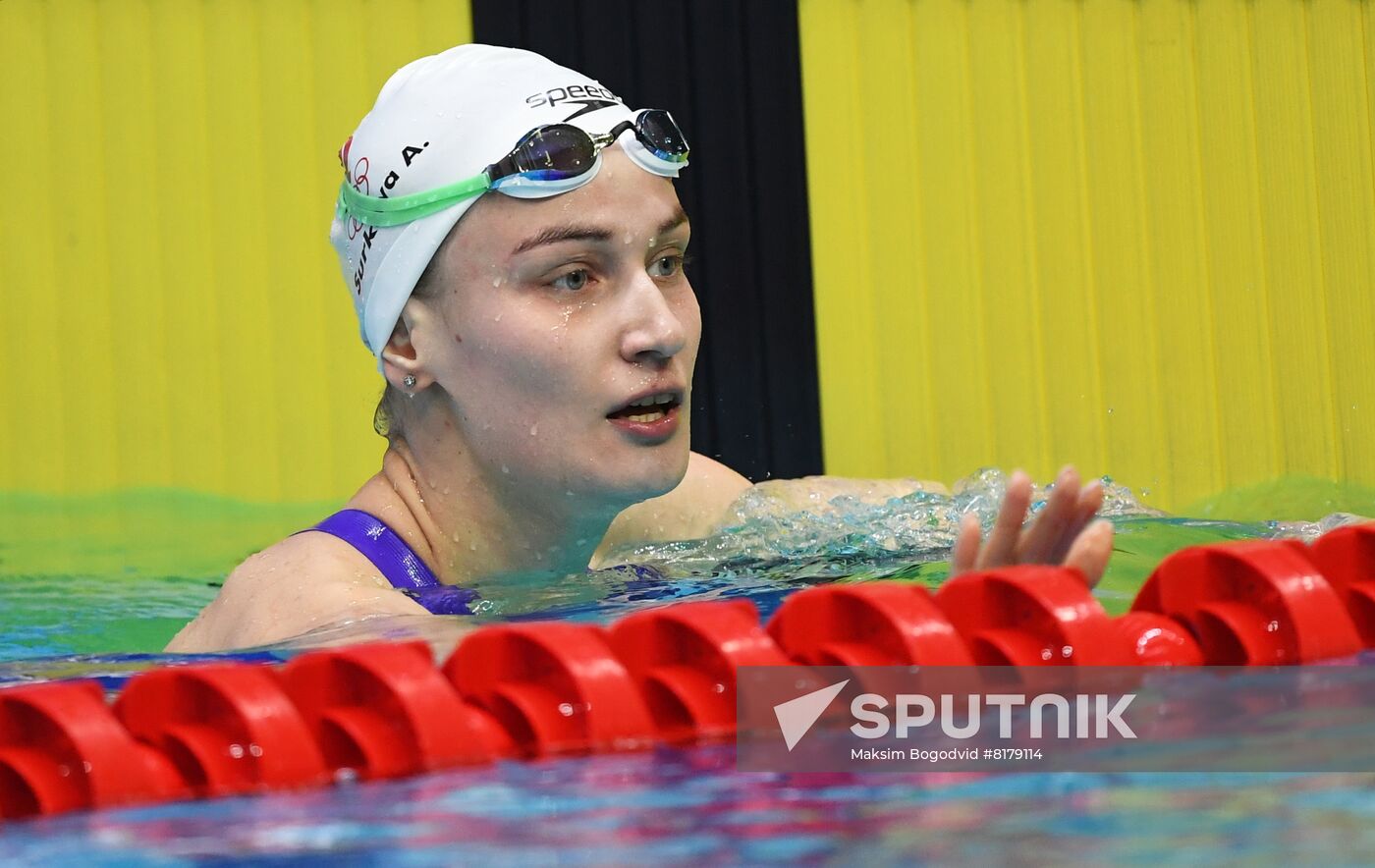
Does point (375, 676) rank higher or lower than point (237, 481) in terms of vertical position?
higher

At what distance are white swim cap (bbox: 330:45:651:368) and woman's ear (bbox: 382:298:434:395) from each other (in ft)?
0.06

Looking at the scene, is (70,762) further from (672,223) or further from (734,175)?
(734,175)

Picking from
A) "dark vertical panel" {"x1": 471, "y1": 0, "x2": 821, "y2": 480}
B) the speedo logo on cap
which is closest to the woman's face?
the speedo logo on cap

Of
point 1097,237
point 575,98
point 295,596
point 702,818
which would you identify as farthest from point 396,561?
point 1097,237

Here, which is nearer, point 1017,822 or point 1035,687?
point 1017,822

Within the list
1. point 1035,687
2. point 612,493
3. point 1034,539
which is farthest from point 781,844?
point 612,493

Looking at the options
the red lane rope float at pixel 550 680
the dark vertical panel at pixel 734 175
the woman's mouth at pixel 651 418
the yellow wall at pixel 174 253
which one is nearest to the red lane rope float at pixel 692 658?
the red lane rope float at pixel 550 680

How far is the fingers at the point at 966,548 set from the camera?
5.21ft

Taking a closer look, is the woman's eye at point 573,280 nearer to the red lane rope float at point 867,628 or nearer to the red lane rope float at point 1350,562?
the red lane rope float at point 867,628

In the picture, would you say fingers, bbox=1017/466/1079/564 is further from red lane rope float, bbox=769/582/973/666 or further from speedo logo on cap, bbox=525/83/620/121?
speedo logo on cap, bbox=525/83/620/121

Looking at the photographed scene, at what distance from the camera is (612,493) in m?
2.23

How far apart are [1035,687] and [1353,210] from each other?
4983mm

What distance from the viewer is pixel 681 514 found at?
2992 mm

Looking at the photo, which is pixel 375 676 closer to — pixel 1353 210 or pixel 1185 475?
pixel 1185 475
